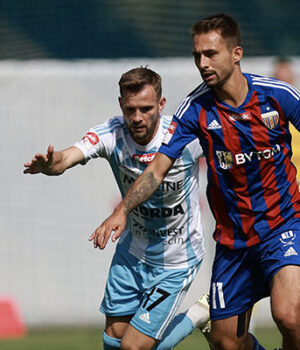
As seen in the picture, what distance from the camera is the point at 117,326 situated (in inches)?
227

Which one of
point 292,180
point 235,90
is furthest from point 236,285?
point 235,90

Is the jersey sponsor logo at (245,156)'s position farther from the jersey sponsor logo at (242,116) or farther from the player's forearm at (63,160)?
the player's forearm at (63,160)

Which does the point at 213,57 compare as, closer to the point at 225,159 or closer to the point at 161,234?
the point at 225,159

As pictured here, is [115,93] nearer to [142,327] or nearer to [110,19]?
[110,19]

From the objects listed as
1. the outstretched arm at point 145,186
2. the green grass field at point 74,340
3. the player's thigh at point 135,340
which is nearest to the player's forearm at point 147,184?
the outstretched arm at point 145,186

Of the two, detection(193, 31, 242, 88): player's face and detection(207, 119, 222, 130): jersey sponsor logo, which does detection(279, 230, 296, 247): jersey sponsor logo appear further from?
detection(193, 31, 242, 88): player's face

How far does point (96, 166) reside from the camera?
8078 millimetres

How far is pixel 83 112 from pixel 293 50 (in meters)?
2.41

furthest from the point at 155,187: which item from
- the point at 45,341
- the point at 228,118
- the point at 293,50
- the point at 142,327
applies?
the point at 293,50

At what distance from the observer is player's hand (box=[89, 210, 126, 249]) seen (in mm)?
4684

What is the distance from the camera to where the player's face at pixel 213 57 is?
495 centimetres

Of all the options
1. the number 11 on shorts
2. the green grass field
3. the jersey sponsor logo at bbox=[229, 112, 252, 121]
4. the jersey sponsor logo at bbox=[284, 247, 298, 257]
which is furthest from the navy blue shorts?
the green grass field

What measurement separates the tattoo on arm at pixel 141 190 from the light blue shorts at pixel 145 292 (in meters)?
0.84

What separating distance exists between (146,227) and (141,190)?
0.70m
